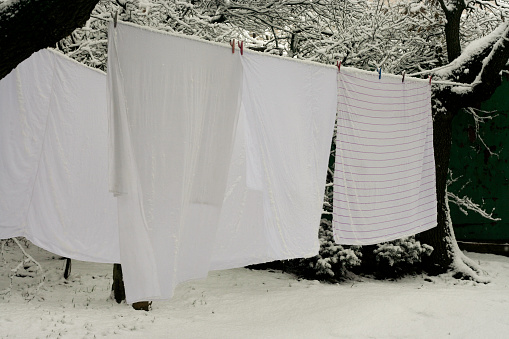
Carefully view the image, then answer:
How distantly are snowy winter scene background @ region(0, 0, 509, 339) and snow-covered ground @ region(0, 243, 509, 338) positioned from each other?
0.9 inches

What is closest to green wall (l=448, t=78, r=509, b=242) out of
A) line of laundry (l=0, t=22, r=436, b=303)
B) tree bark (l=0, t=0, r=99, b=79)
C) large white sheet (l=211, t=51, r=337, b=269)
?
line of laundry (l=0, t=22, r=436, b=303)

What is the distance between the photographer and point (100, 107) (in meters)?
4.09

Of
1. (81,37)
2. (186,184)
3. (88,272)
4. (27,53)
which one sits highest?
Answer: (81,37)

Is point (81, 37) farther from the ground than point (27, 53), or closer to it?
farther from the ground

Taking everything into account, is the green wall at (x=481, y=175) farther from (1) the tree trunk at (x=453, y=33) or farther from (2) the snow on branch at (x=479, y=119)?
(1) the tree trunk at (x=453, y=33)

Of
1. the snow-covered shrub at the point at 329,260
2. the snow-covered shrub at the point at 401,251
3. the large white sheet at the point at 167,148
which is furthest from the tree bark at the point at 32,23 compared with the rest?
the snow-covered shrub at the point at 401,251

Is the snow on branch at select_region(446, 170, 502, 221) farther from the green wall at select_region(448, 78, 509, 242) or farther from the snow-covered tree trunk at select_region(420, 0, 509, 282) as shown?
the snow-covered tree trunk at select_region(420, 0, 509, 282)

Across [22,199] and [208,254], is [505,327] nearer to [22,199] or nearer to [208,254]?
[208,254]

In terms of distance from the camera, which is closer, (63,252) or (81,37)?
(63,252)

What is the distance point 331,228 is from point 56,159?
4.11 metres

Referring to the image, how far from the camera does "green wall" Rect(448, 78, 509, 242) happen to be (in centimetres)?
811

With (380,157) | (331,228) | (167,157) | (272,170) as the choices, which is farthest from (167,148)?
(331,228)

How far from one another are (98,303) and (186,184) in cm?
318

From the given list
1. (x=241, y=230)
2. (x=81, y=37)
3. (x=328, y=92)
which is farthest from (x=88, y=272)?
(x=328, y=92)
